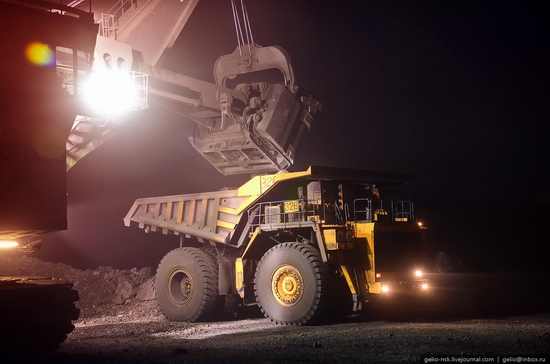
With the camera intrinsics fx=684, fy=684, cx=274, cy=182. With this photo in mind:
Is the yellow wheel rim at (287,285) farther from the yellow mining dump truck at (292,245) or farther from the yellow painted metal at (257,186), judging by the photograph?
the yellow painted metal at (257,186)

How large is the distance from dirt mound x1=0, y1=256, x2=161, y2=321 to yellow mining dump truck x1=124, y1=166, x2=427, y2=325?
1.52 m

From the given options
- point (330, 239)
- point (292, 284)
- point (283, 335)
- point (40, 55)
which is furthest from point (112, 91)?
point (283, 335)

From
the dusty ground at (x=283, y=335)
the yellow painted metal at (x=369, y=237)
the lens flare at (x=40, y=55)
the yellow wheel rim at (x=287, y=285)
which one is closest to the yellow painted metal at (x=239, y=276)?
the dusty ground at (x=283, y=335)

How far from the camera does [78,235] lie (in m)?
20.5

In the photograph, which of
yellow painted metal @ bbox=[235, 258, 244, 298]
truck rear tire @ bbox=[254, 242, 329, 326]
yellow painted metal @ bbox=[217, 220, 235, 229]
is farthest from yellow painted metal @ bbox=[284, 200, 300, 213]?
yellow painted metal @ bbox=[235, 258, 244, 298]

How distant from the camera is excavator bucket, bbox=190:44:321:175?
18016mm

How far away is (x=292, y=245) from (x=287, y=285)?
0.74 metres

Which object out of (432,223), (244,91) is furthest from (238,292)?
(432,223)

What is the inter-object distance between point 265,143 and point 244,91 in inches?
62.3

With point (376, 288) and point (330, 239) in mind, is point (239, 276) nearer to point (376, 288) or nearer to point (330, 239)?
point (330, 239)

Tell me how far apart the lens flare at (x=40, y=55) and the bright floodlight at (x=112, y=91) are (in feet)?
19.4

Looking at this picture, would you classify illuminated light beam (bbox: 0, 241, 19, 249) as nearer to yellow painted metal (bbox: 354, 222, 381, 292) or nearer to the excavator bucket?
yellow painted metal (bbox: 354, 222, 381, 292)

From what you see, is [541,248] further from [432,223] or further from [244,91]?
[244,91]

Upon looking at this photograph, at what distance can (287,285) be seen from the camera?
12617 mm
